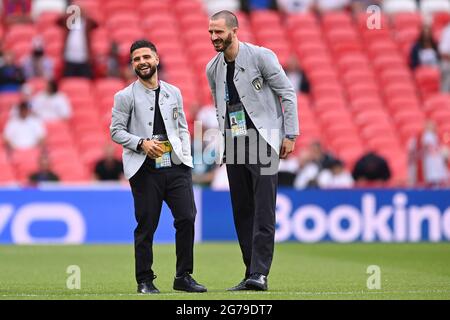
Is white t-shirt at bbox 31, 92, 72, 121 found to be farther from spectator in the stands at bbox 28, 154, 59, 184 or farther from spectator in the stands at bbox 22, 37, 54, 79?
spectator in the stands at bbox 28, 154, 59, 184

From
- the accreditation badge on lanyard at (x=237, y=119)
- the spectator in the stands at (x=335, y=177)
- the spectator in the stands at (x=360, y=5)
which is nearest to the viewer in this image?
the accreditation badge on lanyard at (x=237, y=119)

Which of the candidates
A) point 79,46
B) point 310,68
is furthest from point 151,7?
point 310,68

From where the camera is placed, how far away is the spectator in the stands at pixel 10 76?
21188mm

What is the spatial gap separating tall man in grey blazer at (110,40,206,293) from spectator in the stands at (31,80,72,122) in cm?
1122

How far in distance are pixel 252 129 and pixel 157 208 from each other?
107cm

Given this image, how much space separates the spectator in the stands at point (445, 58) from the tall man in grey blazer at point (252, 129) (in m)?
14.3

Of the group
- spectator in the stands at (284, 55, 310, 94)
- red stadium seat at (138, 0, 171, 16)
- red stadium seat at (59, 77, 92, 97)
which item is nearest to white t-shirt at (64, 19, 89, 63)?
red stadium seat at (59, 77, 92, 97)

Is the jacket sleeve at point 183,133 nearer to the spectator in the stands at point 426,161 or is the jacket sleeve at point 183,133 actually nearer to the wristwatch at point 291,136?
the wristwatch at point 291,136

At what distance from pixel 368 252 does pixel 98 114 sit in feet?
25.0

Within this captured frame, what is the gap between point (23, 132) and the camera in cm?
2047

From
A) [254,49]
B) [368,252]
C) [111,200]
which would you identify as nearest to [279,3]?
[111,200]

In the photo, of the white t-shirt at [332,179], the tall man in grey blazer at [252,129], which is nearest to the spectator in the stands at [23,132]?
the white t-shirt at [332,179]

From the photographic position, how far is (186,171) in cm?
1009

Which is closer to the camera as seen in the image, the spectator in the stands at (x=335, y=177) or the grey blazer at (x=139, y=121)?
the grey blazer at (x=139, y=121)
